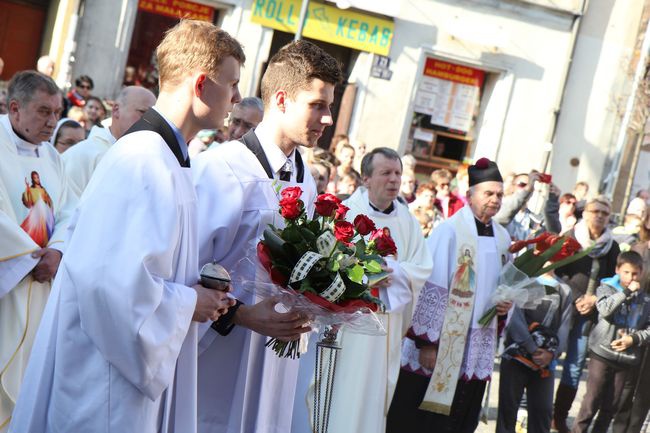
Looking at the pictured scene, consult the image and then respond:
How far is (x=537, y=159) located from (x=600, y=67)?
7.49 feet

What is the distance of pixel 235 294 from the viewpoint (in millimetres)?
4391

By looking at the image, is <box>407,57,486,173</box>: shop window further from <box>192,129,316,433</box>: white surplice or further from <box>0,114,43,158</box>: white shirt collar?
<box>192,129,316,433</box>: white surplice

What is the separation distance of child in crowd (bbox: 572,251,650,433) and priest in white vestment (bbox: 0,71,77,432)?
5.00 m

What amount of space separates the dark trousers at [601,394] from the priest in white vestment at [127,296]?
6.04m

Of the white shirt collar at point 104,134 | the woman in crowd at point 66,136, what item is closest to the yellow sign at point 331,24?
the woman in crowd at point 66,136

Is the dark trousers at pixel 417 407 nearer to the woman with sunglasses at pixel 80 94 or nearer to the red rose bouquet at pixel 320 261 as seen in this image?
the red rose bouquet at pixel 320 261

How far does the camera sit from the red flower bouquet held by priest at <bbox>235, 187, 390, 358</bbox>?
391 cm

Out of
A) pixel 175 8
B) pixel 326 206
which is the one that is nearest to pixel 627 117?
pixel 175 8

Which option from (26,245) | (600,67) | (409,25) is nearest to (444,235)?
(26,245)

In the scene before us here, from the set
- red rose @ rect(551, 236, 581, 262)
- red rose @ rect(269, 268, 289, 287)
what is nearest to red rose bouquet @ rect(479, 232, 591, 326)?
red rose @ rect(551, 236, 581, 262)

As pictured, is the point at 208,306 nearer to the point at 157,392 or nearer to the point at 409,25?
the point at 157,392

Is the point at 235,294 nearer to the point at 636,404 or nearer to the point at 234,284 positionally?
the point at 234,284

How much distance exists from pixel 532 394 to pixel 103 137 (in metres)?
4.12

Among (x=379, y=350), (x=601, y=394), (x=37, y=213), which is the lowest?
(x=601, y=394)
